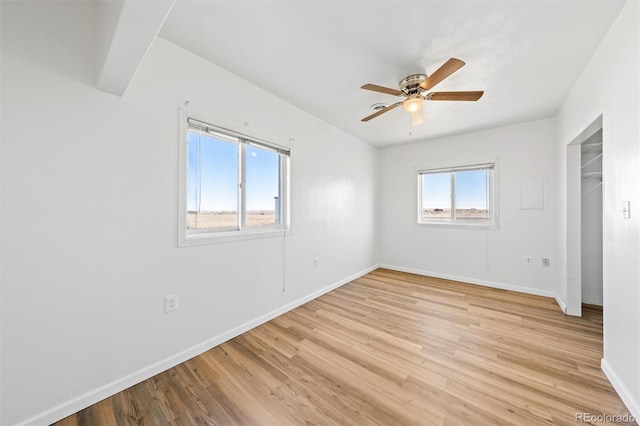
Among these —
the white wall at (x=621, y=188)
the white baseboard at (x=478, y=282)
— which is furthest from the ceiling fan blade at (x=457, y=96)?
the white baseboard at (x=478, y=282)

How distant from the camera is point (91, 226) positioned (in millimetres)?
1499

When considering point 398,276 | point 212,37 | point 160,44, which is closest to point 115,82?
point 160,44

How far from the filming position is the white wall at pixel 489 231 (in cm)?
338

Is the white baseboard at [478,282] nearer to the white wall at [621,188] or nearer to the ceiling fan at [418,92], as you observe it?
→ the white wall at [621,188]

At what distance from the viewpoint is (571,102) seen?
2.52m

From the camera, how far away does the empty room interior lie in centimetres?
134

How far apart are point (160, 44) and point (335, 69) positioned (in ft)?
4.59

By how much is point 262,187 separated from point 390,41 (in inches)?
71.0

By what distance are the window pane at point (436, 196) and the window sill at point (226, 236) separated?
3013 mm

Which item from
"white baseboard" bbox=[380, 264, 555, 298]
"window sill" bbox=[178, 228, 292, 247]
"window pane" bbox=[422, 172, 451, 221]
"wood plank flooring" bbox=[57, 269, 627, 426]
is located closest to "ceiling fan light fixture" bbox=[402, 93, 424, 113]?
"window sill" bbox=[178, 228, 292, 247]

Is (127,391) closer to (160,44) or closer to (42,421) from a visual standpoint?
(42,421)

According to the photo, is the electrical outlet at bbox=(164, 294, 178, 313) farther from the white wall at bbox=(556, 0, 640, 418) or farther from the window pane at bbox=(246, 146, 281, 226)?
the white wall at bbox=(556, 0, 640, 418)

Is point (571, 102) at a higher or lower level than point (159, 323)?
higher

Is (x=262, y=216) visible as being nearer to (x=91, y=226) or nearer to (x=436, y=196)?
(x=91, y=226)
